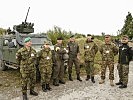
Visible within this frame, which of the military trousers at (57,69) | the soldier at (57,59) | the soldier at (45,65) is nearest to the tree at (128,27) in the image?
the military trousers at (57,69)

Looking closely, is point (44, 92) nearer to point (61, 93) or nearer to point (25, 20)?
point (61, 93)

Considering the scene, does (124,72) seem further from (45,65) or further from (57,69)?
(45,65)

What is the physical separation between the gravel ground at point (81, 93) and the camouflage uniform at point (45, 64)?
0.50 m

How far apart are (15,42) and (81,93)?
4698mm

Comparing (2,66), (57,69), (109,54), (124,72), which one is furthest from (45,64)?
(2,66)

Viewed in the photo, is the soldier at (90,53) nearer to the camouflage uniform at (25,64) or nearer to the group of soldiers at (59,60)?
the group of soldiers at (59,60)

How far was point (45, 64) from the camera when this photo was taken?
1015cm

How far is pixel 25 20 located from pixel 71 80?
4.80 meters

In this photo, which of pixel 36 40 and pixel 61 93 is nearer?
pixel 61 93

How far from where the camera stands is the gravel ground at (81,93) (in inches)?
364

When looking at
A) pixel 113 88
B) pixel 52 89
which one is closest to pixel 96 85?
pixel 113 88

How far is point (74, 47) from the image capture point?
1207 cm

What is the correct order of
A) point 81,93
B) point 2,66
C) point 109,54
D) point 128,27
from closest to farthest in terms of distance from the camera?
point 81,93
point 109,54
point 2,66
point 128,27

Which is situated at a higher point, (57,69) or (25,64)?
(25,64)
